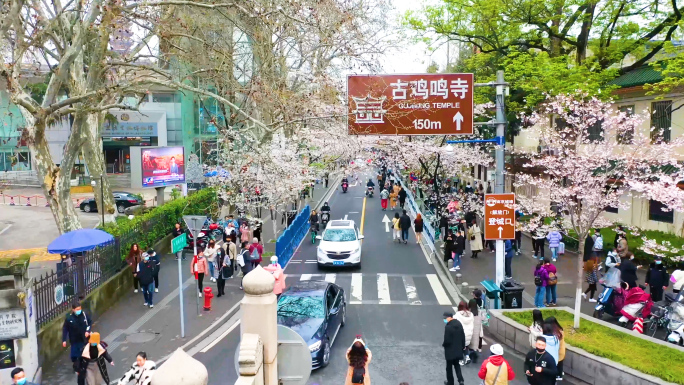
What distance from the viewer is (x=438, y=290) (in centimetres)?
1827

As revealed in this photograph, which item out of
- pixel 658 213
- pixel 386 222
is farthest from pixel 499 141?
pixel 386 222

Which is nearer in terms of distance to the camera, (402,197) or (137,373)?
(137,373)

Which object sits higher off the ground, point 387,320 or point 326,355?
point 326,355

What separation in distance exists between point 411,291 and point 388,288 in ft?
2.69

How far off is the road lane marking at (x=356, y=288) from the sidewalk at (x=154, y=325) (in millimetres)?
3599

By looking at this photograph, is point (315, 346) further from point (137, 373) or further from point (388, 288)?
point (388, 288)

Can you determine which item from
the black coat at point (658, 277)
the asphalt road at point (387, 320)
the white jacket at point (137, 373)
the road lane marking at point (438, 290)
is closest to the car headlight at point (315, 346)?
the asphalt road at point (387, 320)

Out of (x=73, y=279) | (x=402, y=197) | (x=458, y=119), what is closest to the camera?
(x=73, y=279)

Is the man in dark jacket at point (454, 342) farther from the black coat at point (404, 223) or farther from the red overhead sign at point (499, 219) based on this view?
the black coat at point (404, 223)

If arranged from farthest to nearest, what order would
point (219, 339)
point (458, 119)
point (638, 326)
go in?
point (458, 119) → point (219, 339) → point (638, 326)

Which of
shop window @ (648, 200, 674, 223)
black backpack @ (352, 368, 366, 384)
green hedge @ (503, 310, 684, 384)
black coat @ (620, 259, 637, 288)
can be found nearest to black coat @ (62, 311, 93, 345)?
black backpack @ (352, 368, 366, 384)

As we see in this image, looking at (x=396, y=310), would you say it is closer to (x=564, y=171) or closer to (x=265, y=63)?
(x=564, y=171)

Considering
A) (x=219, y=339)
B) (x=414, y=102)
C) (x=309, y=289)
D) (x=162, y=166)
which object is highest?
(x=414, y=102)

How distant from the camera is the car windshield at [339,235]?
21.8m
